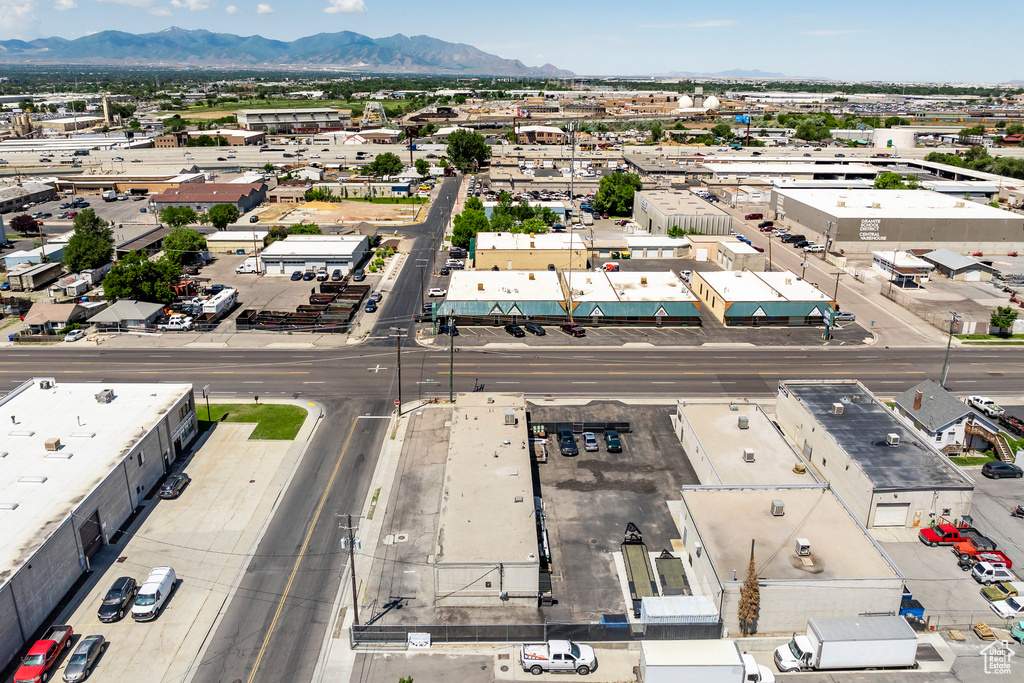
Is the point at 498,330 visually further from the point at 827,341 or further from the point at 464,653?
the point at 464,653

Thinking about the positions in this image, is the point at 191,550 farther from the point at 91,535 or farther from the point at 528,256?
the point at 528,256

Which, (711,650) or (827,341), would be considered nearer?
(711,650)

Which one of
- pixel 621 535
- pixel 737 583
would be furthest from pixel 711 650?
pixel 621 535

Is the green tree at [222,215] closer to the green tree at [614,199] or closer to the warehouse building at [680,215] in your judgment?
the green tree at [614,199]

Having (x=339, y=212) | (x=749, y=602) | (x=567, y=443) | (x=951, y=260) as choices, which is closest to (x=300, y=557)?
(x=567, y=443)

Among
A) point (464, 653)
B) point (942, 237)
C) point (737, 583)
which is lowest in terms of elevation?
point (464, 653)

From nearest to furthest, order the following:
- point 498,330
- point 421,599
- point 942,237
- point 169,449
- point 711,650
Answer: point 711,650 < point 421,599 < point 169,449 < point 498,330 < point 942,237

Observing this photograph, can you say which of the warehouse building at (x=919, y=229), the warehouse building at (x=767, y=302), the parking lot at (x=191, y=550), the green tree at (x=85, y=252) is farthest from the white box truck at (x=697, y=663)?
the warehouse building at (x=919, y=229)
